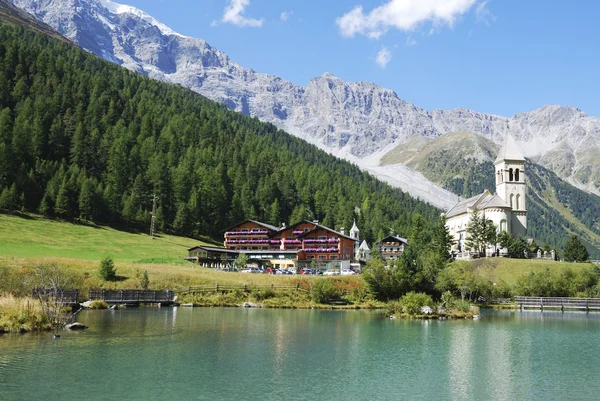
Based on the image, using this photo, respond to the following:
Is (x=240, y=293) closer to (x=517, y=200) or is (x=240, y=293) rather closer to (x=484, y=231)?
(x=484, y=231)

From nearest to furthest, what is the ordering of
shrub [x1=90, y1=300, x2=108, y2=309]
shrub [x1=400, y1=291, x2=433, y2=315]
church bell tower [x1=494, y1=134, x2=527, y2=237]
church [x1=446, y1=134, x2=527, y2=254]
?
shrub [x1=90, y1=300, x2=108, y2=309] < shrub [x1=400, y1=291, x2=433, y2=315] < church [x1=446, y1=134, x2=527, y2=254] < church bell tower [x1=494, y1=134, x2=527, y2=237]

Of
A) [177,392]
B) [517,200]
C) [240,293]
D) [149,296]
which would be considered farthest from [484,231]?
[177,392]

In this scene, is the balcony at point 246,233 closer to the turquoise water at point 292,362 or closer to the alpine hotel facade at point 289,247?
the alpine hotel facade at point 289,247

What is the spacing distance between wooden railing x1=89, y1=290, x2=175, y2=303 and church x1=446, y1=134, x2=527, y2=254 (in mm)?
84850

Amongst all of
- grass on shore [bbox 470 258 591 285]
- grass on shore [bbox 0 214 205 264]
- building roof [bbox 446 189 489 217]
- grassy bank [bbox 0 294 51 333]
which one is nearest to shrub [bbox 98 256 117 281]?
grass on shore [bbox 0 214 205 264]

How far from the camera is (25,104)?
15862 centimetres

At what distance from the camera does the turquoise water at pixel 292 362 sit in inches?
1171

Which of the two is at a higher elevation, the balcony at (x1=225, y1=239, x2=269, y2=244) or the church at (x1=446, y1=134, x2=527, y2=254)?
the church at (x1=446, y1=134, x2=527, y2=254)

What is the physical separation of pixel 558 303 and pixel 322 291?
144 ft

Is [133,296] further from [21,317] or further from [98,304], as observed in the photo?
[21,317]

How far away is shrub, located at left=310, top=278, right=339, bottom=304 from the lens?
85875 millimetres

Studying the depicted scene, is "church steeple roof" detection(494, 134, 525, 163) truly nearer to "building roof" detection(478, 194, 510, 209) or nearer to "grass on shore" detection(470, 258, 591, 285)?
"building roof" detection(478, 194, 510, 209)

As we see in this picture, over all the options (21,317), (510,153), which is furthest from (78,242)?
(510,153)

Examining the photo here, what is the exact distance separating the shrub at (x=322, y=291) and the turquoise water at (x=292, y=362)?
23.1 metres
